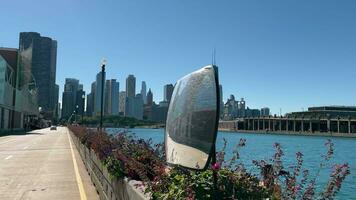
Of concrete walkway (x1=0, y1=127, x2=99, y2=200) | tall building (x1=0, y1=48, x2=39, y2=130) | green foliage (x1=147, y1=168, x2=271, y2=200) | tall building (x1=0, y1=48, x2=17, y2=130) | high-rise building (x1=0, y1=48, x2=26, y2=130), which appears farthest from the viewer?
tall building (x1=0, y1=48, x2=39, y2=130)

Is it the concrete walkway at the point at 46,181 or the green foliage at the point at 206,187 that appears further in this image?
the concrete walkway at the point at 46,181

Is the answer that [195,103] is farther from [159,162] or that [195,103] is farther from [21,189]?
[21,189]

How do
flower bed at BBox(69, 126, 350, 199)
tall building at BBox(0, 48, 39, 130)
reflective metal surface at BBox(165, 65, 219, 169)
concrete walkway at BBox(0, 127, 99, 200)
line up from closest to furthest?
flower bed at BBox(69, 126, 350, 199), reflective metal surface at BBox(165, 65, 219, 169), concrete walkway at BBox(0, 127, 99, 200), tall building at BBox(0, 48, 39, 130)

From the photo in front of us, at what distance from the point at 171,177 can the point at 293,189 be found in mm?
1718

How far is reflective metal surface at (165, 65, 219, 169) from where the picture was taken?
174 inches

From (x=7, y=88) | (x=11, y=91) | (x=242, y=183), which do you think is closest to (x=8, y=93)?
(x=7, y=88)

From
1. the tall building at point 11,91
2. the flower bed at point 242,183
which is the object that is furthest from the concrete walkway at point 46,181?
the tall building at point 11,91

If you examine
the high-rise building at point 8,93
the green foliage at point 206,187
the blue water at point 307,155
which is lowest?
the blue water at point 307,155

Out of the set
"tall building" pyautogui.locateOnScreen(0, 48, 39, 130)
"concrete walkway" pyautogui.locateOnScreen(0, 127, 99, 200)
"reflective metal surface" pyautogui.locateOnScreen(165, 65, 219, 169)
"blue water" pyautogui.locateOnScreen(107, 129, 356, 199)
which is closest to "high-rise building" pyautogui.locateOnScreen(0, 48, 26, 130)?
"tall building" pyautogui.locateOnScreen(0, 48, 39, 130)

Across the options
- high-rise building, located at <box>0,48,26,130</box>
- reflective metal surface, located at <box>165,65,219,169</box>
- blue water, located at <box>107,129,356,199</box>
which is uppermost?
high-rise building, located at <box>0,48,26,130</box>

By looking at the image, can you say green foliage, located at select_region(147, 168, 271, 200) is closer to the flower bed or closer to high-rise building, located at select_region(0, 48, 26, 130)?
the flower bed

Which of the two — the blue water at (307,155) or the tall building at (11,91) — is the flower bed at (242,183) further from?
the tall building at (11,91)

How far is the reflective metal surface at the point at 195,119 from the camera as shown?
174 inches

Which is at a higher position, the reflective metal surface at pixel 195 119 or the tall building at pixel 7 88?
the tall building at pixel 7 88
